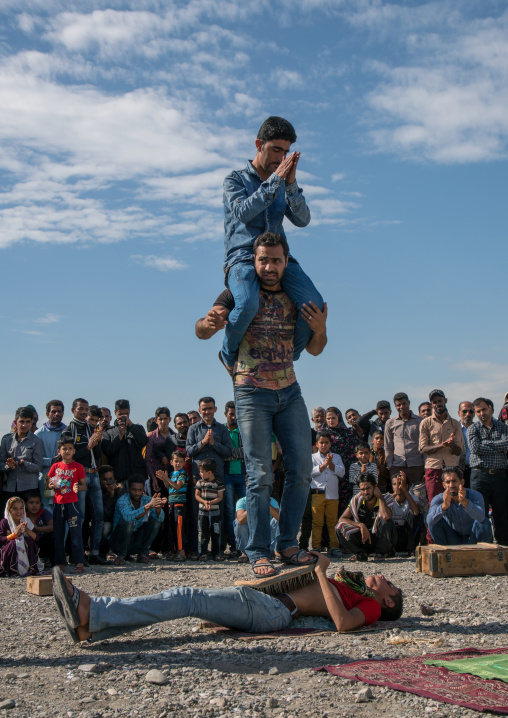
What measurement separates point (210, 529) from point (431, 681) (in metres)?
6.76

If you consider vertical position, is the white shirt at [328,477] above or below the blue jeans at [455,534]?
above

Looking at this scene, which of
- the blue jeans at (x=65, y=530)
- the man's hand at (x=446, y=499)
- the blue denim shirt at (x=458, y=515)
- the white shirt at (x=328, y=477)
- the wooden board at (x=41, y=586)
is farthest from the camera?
the white shirt at (x=328, y=477)

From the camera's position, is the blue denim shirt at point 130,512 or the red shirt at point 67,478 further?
the blue denim shirt at point 130,512

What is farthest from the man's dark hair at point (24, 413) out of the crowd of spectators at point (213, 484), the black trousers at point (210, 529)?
the black trousers at point (210, 529)

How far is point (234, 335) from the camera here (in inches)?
195

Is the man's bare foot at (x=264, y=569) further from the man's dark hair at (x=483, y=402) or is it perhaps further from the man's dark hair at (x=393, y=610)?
the man's dark hair at (x=483, y=402)

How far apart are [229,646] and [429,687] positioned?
1.45m

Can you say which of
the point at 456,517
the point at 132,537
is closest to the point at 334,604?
the point at 456,517

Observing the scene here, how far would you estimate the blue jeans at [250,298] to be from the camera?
4.79m

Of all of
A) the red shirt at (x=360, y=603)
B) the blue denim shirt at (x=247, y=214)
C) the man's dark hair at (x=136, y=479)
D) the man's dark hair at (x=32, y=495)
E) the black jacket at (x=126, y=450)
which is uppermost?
the blue denim shirt at (x=247, y=214)

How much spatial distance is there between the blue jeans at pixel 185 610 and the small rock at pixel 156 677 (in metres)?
0.60

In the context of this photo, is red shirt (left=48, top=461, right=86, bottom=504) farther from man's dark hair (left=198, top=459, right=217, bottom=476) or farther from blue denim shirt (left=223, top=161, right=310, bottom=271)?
blue denim shirt (left=223, top=161, right=310, bottom=271)

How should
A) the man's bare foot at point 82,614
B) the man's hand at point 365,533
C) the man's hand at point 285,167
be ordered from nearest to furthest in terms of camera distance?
the man's bare foot at point 82,614
the man's hand at point 285,167
the man's hand at point 365,533

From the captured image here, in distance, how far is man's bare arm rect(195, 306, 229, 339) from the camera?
189 inches
